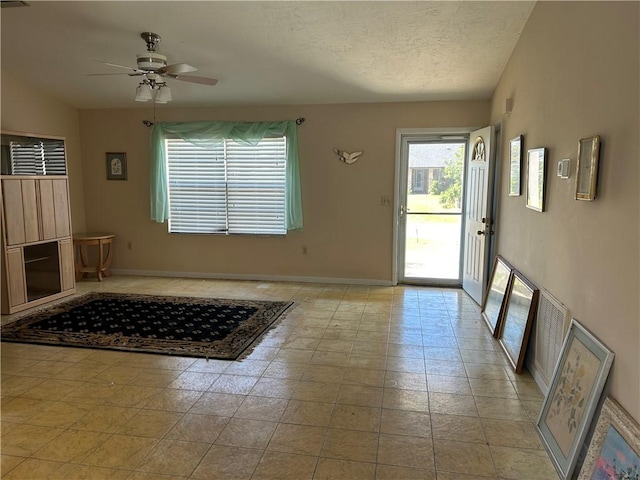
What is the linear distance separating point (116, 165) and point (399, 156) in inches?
156

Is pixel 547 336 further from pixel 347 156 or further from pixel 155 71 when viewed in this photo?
pixel 155 71

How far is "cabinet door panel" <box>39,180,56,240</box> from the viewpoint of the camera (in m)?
4.75

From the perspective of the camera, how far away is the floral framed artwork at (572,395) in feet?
6.34

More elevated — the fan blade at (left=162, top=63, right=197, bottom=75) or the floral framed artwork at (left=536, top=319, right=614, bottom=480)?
the fan blade at (left=162, top=63, right=197, bottom=75)

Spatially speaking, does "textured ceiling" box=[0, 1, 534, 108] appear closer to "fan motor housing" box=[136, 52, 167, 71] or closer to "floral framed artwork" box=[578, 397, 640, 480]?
"fan motor housing" box=[136, 52, 167, 71]

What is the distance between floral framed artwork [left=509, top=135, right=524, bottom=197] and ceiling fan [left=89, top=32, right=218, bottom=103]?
2656mm

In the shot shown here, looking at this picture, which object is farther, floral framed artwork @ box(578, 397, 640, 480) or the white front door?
the white front door

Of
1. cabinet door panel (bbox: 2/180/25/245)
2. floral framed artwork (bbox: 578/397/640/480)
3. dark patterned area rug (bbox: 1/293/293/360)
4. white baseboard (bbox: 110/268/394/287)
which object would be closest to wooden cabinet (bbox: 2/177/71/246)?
cabinet door panel (bbox: 2/180/25/245)

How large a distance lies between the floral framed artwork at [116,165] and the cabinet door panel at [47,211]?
1339 millimetres

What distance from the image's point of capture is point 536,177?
122 inches

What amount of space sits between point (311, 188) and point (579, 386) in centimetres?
410

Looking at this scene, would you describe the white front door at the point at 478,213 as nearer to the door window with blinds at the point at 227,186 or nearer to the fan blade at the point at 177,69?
the door window with blinds at the point at 227,186

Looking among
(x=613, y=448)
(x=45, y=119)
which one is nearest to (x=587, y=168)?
(x=613, y=448)

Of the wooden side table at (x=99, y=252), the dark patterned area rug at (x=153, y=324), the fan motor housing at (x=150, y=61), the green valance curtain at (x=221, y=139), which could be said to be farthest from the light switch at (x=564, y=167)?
the wooden side table at (x=99, y=252)
